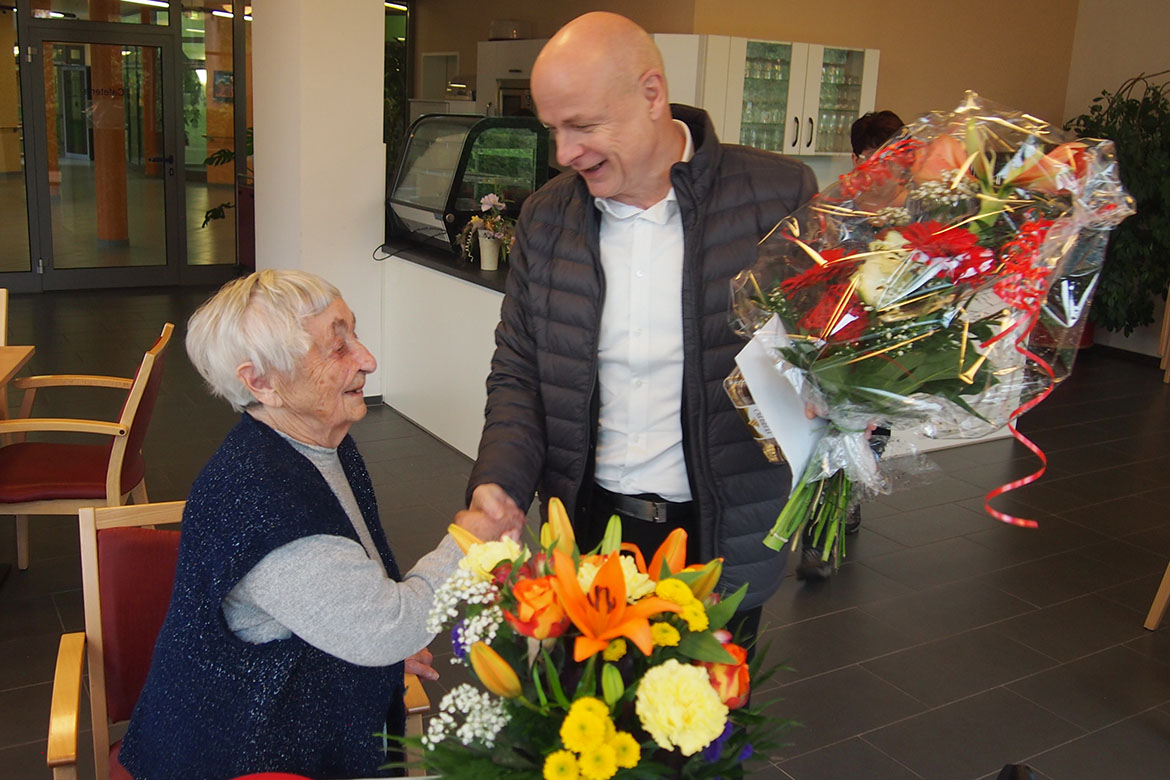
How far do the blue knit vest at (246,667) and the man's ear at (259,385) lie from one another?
0.04 metres

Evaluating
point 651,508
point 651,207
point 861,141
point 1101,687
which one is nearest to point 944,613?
point 1101,687

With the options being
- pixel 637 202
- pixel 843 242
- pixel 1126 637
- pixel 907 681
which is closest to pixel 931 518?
pixel 1126 637

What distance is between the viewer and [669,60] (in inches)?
295

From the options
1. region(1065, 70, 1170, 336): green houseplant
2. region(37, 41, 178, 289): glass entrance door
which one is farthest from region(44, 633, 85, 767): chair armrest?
region(37, 41, 178, 289): glass entrance door

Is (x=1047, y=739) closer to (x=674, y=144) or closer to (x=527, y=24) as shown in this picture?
(x=674, y=144)

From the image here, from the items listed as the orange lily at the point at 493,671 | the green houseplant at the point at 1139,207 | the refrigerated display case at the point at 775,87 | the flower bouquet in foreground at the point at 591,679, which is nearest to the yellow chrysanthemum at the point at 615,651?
the flower bouquet in foreground at the point at 591,679

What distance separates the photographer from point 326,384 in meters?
1.70

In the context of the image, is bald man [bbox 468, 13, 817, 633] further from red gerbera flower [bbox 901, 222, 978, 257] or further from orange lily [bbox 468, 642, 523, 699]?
orange lily [bbox 468, 642, 523, 699]

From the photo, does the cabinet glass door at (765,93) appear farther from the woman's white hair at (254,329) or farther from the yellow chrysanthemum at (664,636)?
the yellow chrysanthemum at (664,636)

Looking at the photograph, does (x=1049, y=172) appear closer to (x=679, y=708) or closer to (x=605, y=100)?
(x=605, y=100)

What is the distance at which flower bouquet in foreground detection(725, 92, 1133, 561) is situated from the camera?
52.8 inches

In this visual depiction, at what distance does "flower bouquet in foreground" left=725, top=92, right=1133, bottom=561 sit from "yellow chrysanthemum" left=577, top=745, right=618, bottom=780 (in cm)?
60

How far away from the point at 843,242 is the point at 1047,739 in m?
2.34

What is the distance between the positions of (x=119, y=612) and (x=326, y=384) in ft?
2.21
